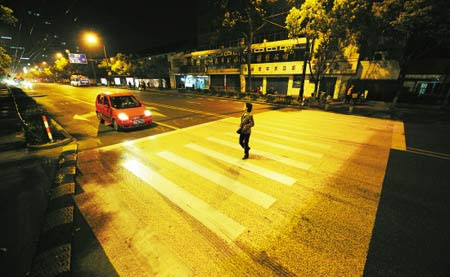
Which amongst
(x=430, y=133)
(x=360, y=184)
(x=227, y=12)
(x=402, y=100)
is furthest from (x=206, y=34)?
(x=360, y=184)

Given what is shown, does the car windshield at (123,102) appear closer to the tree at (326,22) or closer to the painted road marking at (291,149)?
the painted road marking at (291,149)

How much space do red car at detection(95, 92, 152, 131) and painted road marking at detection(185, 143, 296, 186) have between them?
13.3ft

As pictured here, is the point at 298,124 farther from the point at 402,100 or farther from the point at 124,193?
the point at 402,100

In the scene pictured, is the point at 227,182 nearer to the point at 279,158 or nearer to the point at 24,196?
the point at 279,158

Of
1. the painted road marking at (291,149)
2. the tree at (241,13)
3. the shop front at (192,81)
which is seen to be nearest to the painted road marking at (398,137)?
the painted road marking at (291,149)

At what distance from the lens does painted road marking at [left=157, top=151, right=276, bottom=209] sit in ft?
14.1

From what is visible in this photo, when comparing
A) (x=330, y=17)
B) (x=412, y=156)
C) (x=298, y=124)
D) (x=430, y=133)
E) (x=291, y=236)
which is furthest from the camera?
(x=330, y=17)

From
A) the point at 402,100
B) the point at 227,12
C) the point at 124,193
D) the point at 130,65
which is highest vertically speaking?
the point at 227,12

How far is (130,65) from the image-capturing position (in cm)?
4297

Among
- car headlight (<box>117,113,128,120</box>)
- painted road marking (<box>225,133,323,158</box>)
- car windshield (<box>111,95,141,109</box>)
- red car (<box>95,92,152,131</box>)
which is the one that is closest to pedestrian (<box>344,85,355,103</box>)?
painted road marking (<box>225,133,323,158</box>)

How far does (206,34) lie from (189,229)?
1611 inches

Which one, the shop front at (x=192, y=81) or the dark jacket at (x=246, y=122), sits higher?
the shop front at (x=192, y=81)

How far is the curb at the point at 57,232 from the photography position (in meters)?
2.70

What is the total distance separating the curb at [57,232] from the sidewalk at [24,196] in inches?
Result: 2.1
